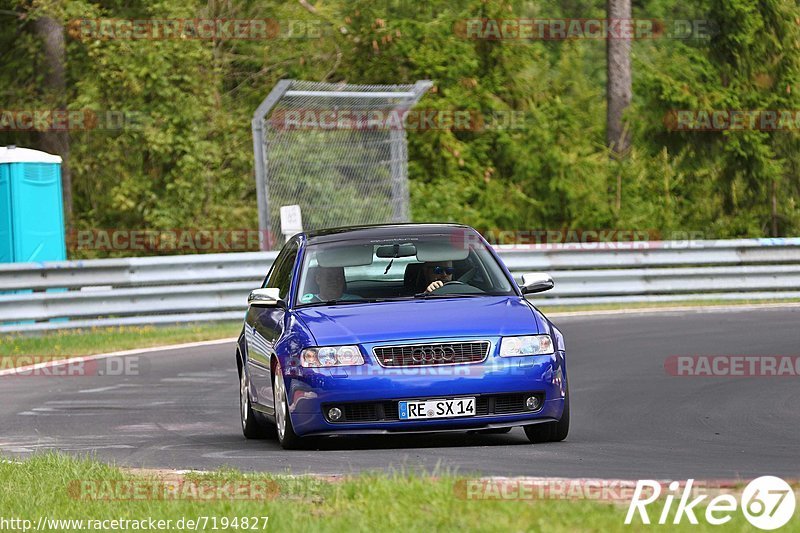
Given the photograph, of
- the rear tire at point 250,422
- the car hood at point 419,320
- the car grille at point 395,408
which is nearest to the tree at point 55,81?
the rear tire at point 250,422

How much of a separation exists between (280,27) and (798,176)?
11416 millimetres

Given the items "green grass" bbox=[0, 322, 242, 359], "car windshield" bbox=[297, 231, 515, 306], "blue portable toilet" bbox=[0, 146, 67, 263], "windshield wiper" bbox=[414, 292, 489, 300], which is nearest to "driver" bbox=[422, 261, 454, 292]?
"car windshield" bbox=[297, 231, 515, 306]

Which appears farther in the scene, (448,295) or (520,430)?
(520,430)

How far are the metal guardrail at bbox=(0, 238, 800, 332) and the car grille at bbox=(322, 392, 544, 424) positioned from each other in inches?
448

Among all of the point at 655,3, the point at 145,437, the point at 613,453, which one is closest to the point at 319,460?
the point at 613,453

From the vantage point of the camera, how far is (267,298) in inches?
429

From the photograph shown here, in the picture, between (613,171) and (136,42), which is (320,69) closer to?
(136,42)

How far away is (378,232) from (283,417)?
181 centimetres

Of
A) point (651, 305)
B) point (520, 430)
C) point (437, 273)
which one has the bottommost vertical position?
point (651, 305)

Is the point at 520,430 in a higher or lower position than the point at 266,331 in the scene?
lower

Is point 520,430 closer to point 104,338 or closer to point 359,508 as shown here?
point 359,508

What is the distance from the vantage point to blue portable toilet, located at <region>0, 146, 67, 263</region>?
2203cm

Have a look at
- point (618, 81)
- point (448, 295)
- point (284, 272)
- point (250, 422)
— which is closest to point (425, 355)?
point (448, 295)

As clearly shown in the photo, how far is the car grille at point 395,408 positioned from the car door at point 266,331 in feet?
2.81
